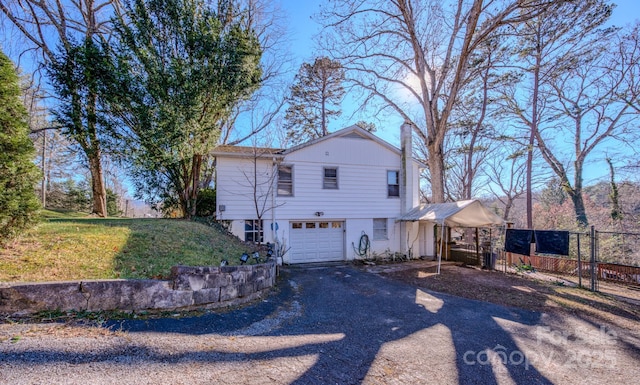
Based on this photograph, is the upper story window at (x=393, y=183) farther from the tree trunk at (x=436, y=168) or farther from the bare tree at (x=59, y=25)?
the bare tree at (x=59, y=25)

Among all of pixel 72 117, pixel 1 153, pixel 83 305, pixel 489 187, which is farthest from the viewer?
pixel 489 187

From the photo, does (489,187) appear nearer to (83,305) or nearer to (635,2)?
(635,2)

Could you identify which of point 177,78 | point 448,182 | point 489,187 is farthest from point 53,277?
point 489,187

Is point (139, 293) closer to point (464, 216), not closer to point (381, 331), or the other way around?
point (381, 331)

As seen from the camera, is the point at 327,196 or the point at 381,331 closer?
the point at 381,331

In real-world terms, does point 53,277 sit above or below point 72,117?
below

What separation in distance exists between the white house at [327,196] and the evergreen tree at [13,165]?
585 cm

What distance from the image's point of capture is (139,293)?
4039 millimetres

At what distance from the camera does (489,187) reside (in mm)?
23531

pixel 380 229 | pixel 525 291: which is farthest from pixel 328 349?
pixel 380 229

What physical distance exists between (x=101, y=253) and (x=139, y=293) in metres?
1.53

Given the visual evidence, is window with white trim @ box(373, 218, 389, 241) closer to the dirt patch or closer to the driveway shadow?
the dirt patch

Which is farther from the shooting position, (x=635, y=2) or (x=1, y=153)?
(x=635, y=2)

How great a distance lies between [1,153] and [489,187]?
89.4 feet
